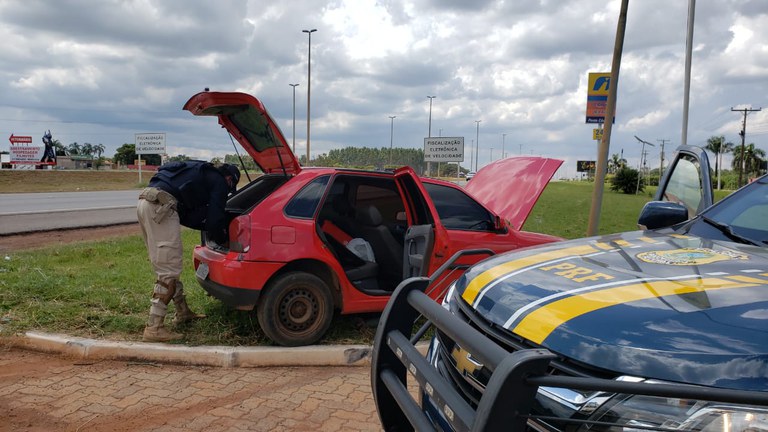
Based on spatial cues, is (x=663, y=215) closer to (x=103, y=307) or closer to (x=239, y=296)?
(x=239, y=296)

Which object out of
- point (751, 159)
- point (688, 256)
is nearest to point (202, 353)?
point (688, 256)

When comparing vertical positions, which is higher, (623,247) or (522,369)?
(623,247)

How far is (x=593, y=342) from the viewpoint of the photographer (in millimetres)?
1680

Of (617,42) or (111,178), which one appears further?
(111,178)

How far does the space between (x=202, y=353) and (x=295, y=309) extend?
2.70 feet

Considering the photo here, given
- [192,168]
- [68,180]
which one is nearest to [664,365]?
[192,168]

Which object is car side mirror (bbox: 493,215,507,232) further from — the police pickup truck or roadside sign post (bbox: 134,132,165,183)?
roadside sign post (bbox: 134,132,165,183)

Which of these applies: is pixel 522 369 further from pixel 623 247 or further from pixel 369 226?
pixel 369 226

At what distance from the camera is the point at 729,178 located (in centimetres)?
8488

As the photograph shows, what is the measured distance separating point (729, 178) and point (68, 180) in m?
88.3

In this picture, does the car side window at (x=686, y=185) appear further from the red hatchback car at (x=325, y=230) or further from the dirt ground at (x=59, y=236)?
the dirt ground at (x=59, y=236)

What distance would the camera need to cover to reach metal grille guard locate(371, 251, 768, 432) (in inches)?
57.0

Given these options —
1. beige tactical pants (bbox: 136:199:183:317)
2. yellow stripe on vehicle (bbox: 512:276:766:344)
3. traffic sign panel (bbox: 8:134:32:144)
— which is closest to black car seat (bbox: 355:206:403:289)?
beige tactical pants (bbox: 136:199:183:317)

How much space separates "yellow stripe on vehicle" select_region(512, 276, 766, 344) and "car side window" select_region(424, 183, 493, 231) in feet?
11.6
